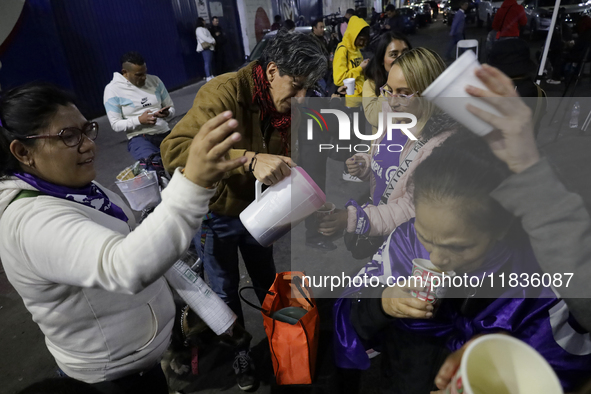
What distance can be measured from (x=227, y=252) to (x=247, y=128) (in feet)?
2.15

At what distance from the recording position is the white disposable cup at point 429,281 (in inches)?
28.8

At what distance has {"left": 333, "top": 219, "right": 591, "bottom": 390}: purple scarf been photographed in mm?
789

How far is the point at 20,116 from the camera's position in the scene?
96cm

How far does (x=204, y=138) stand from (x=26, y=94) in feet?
2.14

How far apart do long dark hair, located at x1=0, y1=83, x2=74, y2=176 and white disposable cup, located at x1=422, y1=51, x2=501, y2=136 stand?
3.37 ft

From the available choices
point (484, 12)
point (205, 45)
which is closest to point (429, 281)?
point (205, 45)

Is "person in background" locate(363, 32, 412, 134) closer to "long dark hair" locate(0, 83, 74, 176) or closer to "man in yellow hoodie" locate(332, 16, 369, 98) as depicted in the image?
"man in yellow hoodie" locate(332, 16, 369, 98)

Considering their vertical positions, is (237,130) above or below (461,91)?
below

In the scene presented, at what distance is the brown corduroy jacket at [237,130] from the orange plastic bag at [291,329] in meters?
0.53

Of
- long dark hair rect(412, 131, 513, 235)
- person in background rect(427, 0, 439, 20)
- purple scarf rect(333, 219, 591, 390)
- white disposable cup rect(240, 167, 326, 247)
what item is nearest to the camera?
long dark hair rect(412, 131, 513, 235)

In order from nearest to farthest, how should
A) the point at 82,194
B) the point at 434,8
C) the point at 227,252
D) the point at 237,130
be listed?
1. the point at 82,194
2. the point at 237,130
3. the point at 227,252
4. the point at 434,8

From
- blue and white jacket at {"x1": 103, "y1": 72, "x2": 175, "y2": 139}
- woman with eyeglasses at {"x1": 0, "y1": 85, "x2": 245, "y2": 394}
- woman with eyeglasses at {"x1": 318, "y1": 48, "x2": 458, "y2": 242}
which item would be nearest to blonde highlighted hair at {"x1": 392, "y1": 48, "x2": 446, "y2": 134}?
woman with eyeglasses at {"x1": 318, "y1": 48, "x2": 458, "y2": 242}

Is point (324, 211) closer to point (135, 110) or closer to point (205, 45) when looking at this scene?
point (135, 110)

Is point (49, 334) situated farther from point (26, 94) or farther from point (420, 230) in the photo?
point (420, 230)
